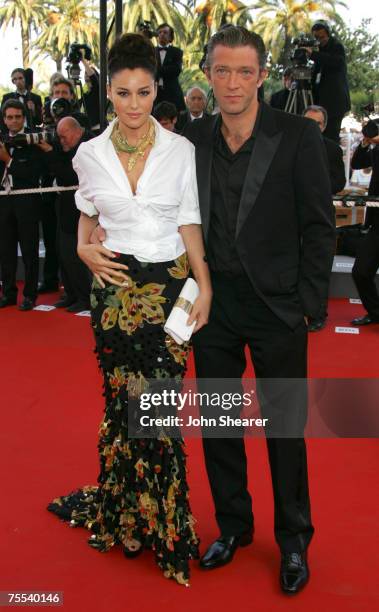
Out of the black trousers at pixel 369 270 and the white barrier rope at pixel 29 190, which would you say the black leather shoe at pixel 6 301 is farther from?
the black trousers at pixel 369 270

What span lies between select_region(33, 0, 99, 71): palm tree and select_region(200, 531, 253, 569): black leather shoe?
88.8 ft

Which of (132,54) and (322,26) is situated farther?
(322,26)

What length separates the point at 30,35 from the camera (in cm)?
3078

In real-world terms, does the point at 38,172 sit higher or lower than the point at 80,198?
lower

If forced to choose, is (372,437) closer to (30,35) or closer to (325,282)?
(325,282)

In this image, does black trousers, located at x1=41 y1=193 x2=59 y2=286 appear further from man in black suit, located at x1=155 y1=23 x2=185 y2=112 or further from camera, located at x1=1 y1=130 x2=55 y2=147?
man in black suit, located at x1=155 y1=23 x2=185 y2=112

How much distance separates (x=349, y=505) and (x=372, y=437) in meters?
0.72

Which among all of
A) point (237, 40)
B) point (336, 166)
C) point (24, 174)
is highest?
point (237, 40)

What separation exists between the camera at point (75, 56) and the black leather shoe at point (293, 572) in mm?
6136

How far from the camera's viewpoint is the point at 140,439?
2.24 metres

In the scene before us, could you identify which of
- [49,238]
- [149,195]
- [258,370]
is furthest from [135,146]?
[49,238]

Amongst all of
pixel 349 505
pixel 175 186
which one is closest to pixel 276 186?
pixel 175 186

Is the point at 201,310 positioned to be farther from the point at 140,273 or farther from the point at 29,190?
the point at 29,190

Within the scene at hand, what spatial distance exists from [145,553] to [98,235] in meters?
1.11
